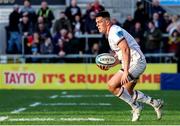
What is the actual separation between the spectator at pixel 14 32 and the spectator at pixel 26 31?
10.3 inches

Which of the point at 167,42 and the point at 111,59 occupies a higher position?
the point at 111,59

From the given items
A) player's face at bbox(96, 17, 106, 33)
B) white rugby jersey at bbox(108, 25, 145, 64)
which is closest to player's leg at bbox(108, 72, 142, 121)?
white rugby jersey at bbox(108, 25, 145, 64)

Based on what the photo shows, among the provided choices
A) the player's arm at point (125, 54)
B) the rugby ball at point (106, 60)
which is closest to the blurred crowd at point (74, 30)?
the rugby ball at point (106, 60)

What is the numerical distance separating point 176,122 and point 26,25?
15.8 meters

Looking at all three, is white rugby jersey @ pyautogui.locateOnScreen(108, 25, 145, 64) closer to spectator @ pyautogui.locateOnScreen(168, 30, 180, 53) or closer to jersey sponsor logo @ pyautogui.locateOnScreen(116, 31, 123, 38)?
jersey sponsor logo @ pyautogui.locateOnScreen(116, 31, 123, 38)

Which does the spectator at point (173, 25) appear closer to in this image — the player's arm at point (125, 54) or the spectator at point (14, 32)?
the spectator at point (14, 32)

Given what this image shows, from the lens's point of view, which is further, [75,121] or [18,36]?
[18,36]

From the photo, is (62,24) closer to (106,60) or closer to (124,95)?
(106,60)

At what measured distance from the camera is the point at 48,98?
2036cm

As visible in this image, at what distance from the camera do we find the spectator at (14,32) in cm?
2761

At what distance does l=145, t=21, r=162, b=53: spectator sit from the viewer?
26317 millimetres

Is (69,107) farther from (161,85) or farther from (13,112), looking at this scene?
(161,85)

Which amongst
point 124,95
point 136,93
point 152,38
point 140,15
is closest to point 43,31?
point 140,15

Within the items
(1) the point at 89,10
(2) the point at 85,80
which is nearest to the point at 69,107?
(2) the point at 85,80
